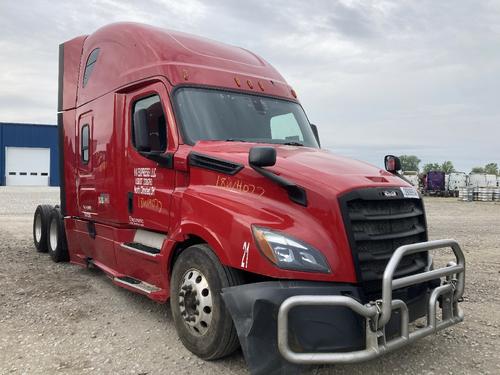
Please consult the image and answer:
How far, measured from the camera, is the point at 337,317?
127 inches

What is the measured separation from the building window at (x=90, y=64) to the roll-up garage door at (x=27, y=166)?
163 ft

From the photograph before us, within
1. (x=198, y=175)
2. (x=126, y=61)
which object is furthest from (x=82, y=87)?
(x=198, y=175)

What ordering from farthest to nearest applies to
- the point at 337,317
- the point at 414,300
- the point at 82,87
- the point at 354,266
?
the point at 82,87 < the point at 414,300 < the point at 354,266 < the point at 337,317

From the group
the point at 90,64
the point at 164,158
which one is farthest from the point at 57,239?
the point at 164,158

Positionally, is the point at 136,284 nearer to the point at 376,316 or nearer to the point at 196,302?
the point at 196,302

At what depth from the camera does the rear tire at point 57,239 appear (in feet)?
26.5

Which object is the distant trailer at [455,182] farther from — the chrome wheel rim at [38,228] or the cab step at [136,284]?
the cab step at [136,284]

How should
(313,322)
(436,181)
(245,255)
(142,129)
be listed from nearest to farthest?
(313,322) < (245,255) < (142,129) < (436,181)

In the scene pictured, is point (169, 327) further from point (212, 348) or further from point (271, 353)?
point (271, 353)

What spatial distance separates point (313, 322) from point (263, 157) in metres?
1.29

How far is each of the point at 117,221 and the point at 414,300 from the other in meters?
3.52

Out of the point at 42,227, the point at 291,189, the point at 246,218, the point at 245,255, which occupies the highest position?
the point at 291,189

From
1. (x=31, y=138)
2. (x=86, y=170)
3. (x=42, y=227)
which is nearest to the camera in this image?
(x=86, y=170)

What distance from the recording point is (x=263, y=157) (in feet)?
12.2
